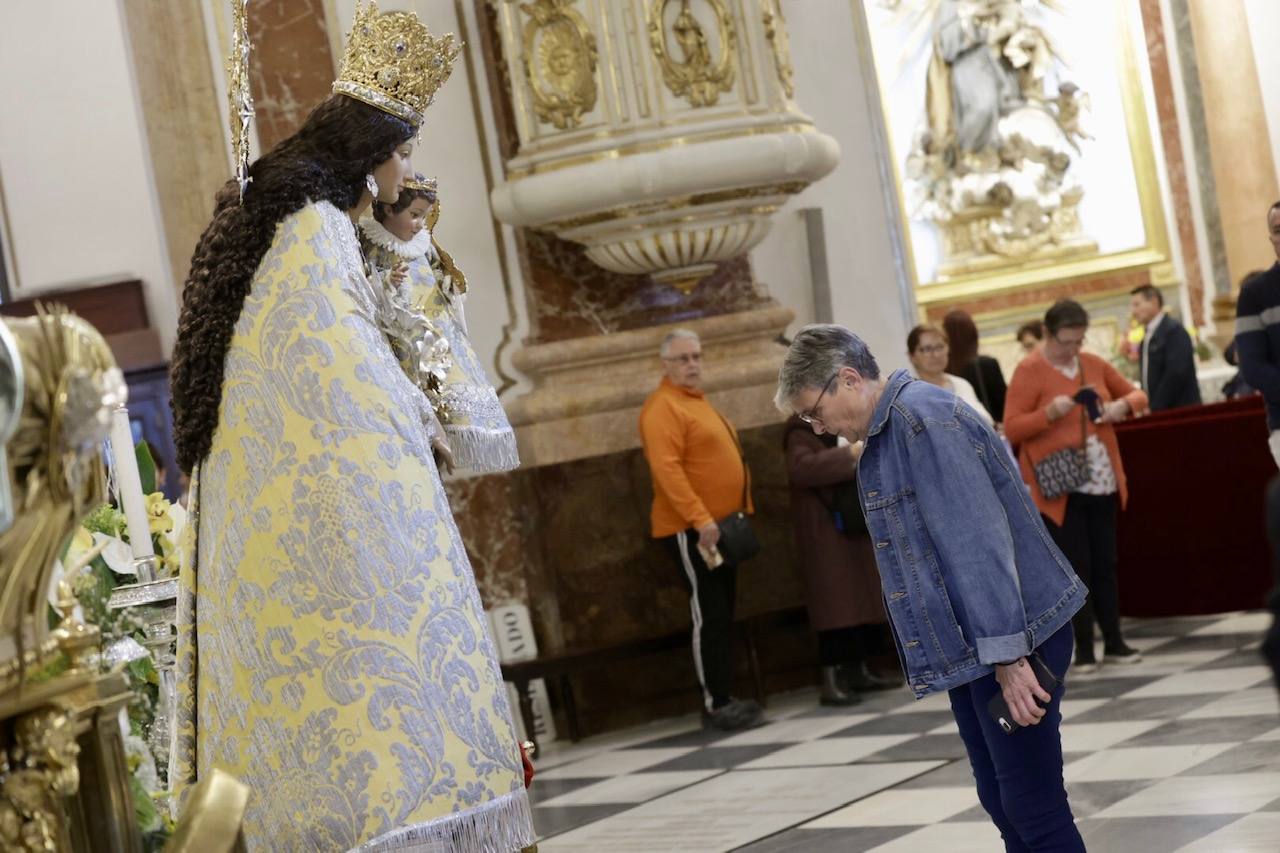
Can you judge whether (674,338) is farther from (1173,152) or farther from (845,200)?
(1173,152)

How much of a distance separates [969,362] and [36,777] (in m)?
7.16

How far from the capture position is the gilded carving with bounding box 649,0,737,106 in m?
7.54

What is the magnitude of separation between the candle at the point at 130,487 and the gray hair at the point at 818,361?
117cm

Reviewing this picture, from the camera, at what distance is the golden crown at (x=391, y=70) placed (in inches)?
144

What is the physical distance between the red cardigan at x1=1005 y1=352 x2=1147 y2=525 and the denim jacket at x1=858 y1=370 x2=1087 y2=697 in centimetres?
396

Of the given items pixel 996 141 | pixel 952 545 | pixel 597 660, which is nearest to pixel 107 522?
pixel 952 545

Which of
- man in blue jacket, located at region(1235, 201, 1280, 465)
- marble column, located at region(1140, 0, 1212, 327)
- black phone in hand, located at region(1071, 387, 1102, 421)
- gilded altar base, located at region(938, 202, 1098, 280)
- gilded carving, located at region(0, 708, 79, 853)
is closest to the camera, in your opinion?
gilded carving, located at region(0, 708, 79, 853)

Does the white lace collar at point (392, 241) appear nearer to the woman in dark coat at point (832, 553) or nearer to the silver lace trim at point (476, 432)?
the silver lace trim at point (476, 432)

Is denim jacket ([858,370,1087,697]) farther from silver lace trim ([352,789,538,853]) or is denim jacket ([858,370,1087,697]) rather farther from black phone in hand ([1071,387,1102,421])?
black phone in hand ([1071,387,1102,421])

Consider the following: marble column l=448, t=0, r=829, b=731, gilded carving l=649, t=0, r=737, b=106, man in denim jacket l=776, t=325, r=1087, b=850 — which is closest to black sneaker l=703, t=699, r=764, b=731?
marble column l=448, t=0, r=829, b=731

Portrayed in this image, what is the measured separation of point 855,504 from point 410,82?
4.24 meters

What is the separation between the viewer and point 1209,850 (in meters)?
4.17

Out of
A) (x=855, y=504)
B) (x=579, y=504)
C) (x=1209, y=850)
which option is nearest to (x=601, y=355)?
(x=579, y=504)

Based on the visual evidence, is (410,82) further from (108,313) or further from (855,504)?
(108,313)
